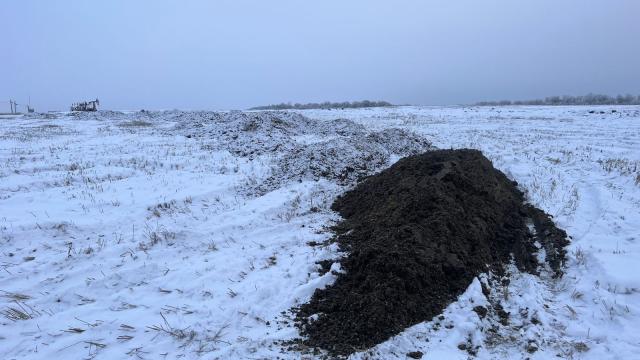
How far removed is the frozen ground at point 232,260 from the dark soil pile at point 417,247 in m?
0.24

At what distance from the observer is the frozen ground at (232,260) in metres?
4.68

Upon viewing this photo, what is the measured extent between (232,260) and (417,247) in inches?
122

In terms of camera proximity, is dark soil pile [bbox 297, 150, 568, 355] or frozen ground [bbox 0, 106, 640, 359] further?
dark soil pile [bbox 297, 150, 568, 355]

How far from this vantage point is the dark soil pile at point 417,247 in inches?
191

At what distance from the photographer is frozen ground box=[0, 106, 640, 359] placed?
4676mm

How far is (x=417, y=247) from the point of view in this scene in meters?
5.75

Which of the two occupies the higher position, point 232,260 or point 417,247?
point 417,247

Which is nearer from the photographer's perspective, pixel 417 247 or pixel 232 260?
pixel 417 247

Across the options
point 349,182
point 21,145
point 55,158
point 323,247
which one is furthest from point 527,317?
point 21,145

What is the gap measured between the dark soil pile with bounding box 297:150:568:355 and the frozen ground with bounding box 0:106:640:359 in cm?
24

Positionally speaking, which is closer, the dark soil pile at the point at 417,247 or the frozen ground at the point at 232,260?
the frozen ground at the point at 232,260

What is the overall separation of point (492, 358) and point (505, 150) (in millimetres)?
13243

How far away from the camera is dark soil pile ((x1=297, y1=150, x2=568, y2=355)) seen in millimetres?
4852

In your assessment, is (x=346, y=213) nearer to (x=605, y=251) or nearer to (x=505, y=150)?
(x=605, y=251)
